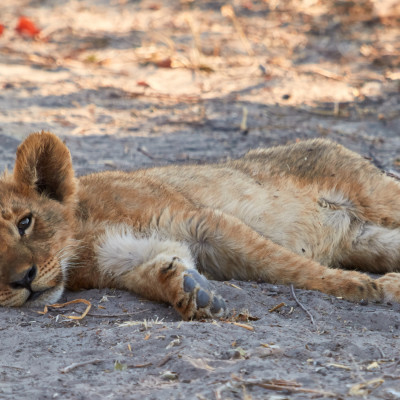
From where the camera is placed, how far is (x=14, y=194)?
4.19 meters

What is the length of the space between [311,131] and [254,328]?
4937 millimetres

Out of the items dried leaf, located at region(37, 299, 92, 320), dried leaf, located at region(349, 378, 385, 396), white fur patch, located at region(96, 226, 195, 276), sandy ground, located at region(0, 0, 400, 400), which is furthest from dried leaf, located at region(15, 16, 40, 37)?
dried leaf, located at region(349, 378, 385, 396)

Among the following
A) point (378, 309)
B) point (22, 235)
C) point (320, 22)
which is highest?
point (320, 22)

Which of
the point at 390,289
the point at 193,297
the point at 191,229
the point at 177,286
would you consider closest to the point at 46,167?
the point at 191,229

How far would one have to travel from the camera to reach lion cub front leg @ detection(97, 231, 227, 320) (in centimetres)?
378

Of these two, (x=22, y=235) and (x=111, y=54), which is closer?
(x=22, y=235)

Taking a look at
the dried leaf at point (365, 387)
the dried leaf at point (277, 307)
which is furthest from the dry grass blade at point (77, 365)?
the dried leaf at point (277, 307)

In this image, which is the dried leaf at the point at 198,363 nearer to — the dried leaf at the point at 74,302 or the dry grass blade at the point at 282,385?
the dry grass blade at the point at 282,385

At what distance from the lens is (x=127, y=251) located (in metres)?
4.29

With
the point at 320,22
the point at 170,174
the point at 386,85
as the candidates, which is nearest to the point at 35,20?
the point at 320,22

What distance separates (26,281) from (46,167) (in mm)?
767

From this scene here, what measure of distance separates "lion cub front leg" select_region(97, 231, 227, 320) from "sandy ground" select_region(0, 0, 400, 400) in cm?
11

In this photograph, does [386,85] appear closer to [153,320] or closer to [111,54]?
[111,54]

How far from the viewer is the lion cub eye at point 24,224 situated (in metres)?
4.04
